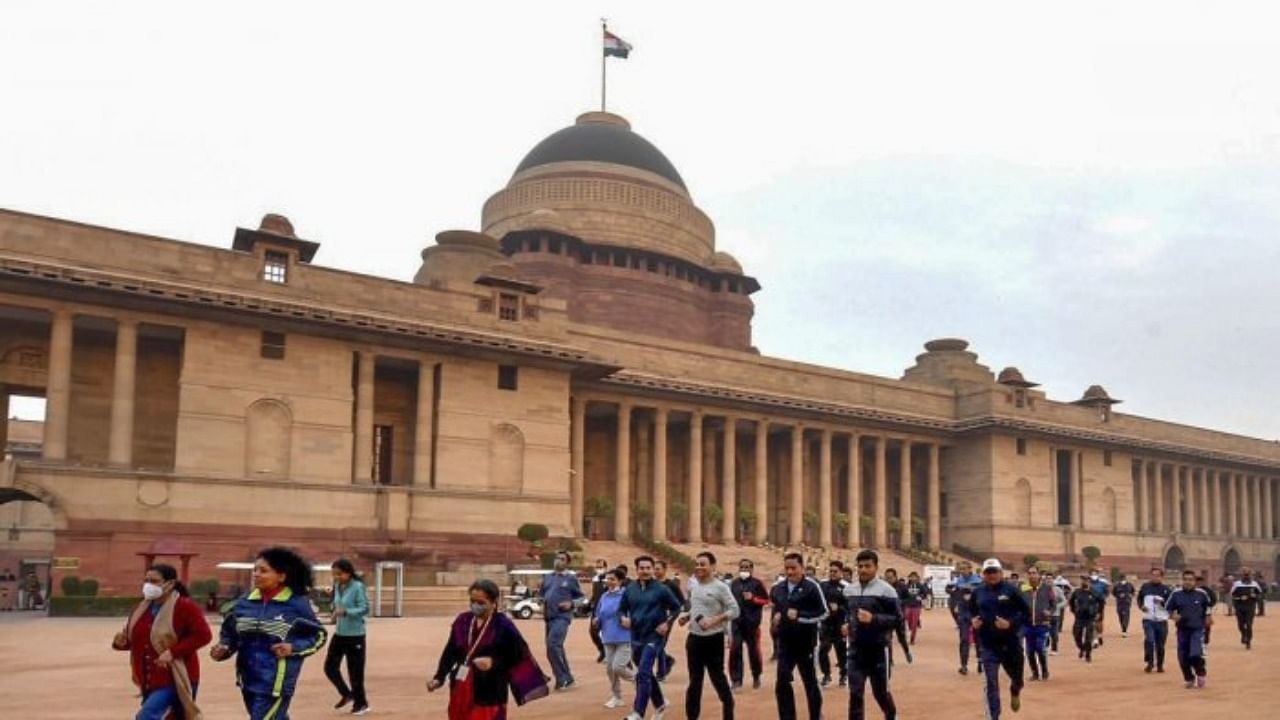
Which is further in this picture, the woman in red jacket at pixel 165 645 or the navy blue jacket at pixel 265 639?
the woman in red jacket at pixel 165 645

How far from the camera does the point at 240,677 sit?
26.5 feet

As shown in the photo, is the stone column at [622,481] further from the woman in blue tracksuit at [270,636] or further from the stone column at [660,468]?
the woman in blue tracksuit at [270,636]

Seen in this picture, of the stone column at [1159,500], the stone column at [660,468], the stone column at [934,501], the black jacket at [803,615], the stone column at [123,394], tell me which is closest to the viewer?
the black jacket at [803,615]

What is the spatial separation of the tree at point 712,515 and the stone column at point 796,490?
15.0 feet

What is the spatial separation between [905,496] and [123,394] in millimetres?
41441

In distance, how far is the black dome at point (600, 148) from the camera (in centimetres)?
6694

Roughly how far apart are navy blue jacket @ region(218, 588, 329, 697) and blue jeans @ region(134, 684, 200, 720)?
51cm

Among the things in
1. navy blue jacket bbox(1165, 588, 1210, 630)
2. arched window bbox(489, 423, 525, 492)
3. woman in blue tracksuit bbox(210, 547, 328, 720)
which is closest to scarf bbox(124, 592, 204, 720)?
woman in blue tracksuit bbox(210, 547, 328, 720)

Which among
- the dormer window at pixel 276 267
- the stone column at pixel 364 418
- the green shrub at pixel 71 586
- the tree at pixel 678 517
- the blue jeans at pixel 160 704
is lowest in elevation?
the green shrub at pixel 71 586

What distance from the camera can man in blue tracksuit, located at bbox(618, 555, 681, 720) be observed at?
39.6ft

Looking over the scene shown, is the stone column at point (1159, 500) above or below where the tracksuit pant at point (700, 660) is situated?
above

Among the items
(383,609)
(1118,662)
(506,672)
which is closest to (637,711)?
(506,672)

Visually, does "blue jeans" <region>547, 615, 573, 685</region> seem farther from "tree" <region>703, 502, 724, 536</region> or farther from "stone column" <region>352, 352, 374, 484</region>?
"tree" <region>703, 502, 724, 536</region>

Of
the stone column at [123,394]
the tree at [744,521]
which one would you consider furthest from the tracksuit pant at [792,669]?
the tree at [744,521]
